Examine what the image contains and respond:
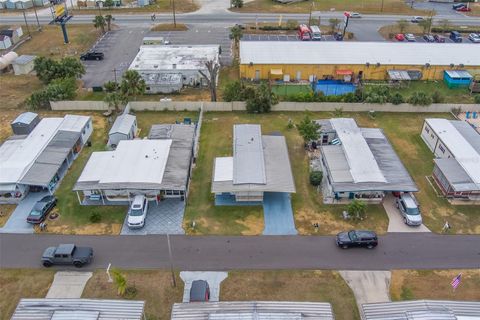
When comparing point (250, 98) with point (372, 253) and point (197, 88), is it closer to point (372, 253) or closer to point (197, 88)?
point (197, 88)

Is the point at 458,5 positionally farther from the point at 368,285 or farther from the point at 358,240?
the point at 368,285

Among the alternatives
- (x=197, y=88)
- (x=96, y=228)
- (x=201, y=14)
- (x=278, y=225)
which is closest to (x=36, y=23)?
(x=201, y=14)

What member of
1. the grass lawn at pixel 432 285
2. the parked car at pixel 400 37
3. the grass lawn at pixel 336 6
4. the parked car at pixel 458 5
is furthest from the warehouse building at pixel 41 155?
the parked car at pixel 458 5

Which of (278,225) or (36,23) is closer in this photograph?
(278,225)

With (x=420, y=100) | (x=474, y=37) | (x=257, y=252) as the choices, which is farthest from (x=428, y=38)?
(x=257, y=252)

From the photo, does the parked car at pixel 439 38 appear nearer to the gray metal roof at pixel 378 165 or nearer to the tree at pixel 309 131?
the gray metal roof at pixel 378 165

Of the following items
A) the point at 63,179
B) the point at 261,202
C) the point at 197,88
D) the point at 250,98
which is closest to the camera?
the point at 261,202
